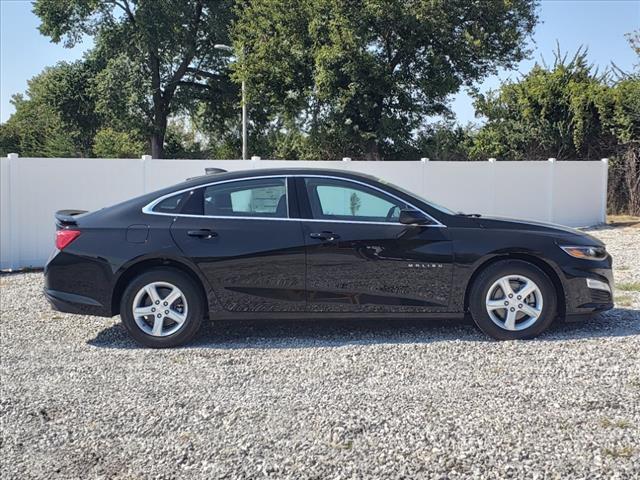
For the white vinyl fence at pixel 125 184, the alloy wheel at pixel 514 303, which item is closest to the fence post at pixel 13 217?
the white vinyl fence at pixel 125 184

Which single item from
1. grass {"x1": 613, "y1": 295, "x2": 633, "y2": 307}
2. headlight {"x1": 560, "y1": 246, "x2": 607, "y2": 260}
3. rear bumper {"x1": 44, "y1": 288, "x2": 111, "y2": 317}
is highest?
headlight {"x1": 560, "y1": 246, "x2": 607, "y2": 260}

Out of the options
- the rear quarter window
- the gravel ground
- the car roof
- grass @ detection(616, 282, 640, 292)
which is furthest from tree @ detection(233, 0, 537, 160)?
the gravel ground

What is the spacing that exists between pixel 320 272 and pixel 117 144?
93.9 ft

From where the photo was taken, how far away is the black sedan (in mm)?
5469

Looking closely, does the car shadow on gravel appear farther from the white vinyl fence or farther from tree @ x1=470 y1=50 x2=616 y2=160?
tree @ x1=470 y1=50 x2=616 y2=160

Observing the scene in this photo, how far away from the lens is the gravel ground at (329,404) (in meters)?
3.24

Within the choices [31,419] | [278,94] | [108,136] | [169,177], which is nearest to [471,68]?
[278,94]

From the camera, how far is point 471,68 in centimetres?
2241

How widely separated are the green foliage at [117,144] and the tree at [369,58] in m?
10.3

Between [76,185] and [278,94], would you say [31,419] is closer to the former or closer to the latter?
[76,185]

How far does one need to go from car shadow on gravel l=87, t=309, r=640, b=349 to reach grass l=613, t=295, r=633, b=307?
37 cm

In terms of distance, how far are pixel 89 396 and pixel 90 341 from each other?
172 cm

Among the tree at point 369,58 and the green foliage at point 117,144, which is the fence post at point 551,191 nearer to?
the tree at point 369,58

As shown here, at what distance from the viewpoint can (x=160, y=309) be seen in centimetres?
550
